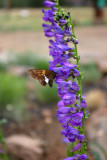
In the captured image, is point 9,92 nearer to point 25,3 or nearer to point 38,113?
point 38,113

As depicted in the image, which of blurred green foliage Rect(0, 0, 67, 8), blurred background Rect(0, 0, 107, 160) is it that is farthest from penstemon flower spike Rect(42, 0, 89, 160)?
blurred green foliage Rect(0, 0, 67, 8)

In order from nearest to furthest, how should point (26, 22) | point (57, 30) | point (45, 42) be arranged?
point (57, 30) → point (45, 42) → point (26, 22)

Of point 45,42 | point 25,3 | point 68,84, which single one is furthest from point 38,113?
point 25,3

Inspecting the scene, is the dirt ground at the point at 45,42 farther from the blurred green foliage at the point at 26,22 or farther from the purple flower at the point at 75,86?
the purple flower at the point at 75,86

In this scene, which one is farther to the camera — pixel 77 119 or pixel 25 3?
pixel 25 3

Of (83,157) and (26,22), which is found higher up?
(26,22)

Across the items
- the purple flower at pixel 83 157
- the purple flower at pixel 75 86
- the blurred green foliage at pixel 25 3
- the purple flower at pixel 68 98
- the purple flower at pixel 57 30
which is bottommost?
the purple flower at pixel 83 157

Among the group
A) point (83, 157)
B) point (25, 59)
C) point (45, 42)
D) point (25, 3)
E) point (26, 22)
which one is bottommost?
point (83, 157)

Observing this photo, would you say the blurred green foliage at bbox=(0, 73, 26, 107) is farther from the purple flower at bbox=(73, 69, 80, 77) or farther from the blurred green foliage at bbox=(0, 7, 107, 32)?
the blurred green foliage at bbox=(0, 7, 107, 32)

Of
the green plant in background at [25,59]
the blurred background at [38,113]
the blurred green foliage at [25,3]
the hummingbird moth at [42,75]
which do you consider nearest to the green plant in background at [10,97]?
the blurred background at [38,113]

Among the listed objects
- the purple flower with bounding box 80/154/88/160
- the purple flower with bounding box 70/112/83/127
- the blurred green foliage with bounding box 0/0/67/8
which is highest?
the blurred green foliage with bounding box 0/0/67/8

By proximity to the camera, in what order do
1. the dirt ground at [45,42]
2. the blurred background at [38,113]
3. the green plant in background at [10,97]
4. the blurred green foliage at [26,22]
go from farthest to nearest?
1. the blurred green foliage at [26,22]
2. the dirt ground at [45,42]
3. the green plant in background at [10,97]
4. the blurred background at [38,113]

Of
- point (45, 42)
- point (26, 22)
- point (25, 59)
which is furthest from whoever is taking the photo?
point (26, 22)
